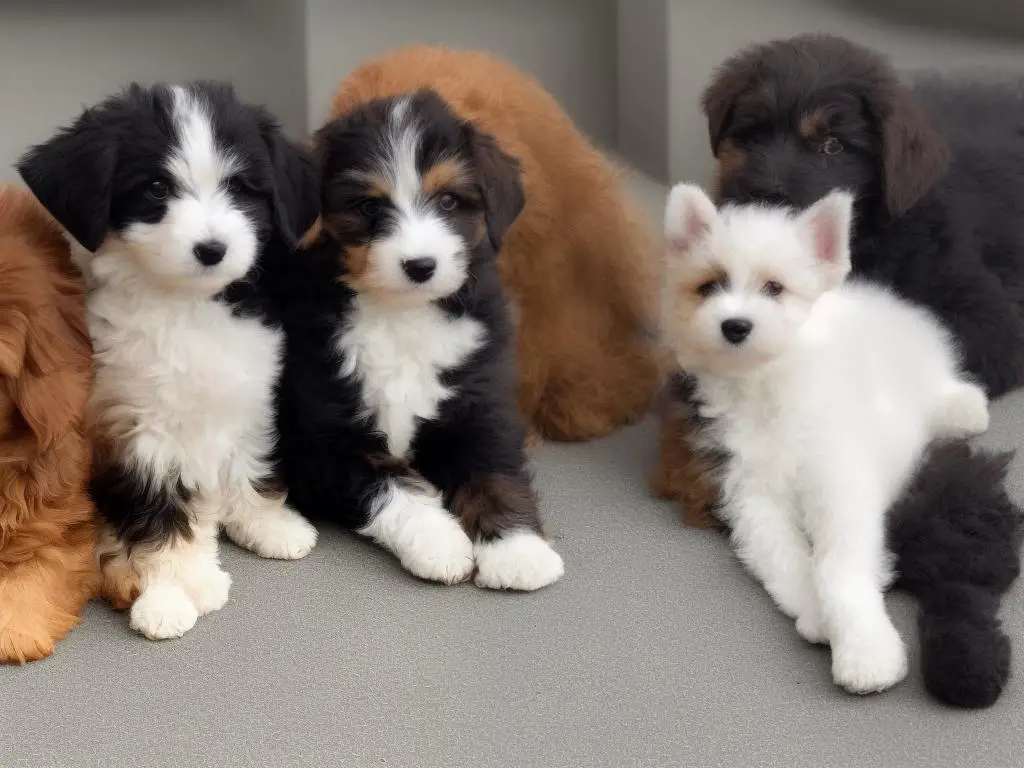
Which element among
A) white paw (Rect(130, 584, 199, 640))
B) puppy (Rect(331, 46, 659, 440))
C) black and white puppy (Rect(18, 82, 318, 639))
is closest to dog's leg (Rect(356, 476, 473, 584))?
black and white puppy (Rect(18, 82, 318, 639))

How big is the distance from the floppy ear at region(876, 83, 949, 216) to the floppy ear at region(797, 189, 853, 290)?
0.27 metres

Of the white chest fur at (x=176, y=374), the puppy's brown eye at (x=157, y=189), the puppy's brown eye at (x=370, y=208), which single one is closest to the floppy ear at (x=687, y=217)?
the puppy's brown eye at (x=370, y=208)

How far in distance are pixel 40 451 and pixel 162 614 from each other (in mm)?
291

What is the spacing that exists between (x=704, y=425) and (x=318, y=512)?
68 cm

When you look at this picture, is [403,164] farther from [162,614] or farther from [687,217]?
[162,614]

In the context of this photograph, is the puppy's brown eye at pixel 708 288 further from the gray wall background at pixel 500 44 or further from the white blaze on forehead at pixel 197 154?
the gray wall background at pixel 500 44

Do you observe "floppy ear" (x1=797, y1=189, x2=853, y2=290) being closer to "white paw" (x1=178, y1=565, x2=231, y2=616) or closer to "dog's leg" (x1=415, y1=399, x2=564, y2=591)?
"dog's leg" (x1=415, y1=399, x2=564, y2=591)

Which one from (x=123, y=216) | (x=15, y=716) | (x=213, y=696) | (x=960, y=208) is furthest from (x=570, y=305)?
(x=15, y=716)

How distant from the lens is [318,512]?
1.90 m

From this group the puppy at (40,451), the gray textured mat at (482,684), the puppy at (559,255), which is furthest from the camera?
the puppy at (559,255)

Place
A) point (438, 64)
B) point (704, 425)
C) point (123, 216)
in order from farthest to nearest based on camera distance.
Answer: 1. point (438, 64)
2. point (704, 425)
3. point (123, 216)

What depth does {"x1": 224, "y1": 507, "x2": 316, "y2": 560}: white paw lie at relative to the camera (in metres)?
1.82

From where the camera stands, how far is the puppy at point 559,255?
2.11 metres

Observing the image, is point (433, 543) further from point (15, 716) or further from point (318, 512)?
point (15, 716)
